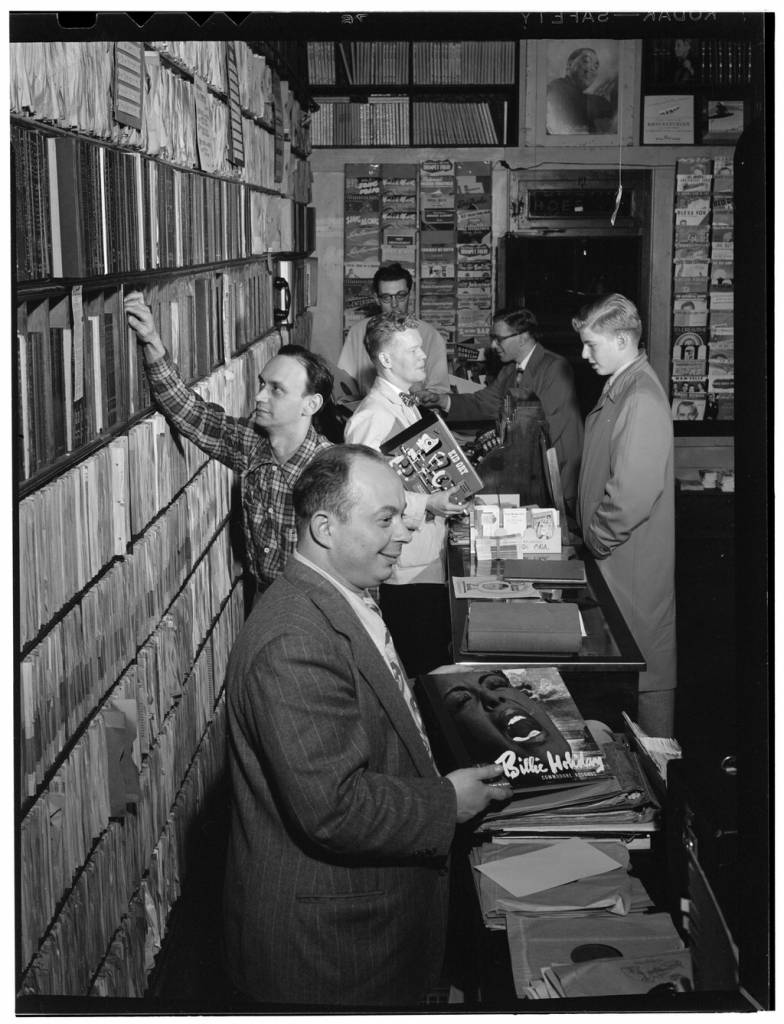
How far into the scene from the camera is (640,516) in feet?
12.7

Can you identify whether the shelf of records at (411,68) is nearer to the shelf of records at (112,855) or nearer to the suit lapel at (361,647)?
the shelf of records at (112,855)

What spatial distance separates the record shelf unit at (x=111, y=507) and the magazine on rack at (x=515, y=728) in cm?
74

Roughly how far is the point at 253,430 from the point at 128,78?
143 centimetres

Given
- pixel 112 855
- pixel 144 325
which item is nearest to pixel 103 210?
pixel 144 325

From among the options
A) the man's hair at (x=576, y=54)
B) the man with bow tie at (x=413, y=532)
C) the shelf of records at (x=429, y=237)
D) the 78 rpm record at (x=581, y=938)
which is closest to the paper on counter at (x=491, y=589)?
the man with bow tie at (x=413, y=532)

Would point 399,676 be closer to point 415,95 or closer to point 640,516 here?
point 640,516

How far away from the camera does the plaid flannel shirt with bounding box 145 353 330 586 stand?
3570 mm

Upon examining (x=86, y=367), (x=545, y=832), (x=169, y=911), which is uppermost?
(x=86, y=367)

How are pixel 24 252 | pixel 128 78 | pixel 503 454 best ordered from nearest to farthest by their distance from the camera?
pixel 24 252
pixel 128 78
pixel 503 454

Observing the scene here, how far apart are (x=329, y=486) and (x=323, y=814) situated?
60 centimetres

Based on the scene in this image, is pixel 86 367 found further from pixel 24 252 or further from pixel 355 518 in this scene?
pixel 355 518

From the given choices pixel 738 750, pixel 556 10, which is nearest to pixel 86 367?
pixel 556 10

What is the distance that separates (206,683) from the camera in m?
3.68

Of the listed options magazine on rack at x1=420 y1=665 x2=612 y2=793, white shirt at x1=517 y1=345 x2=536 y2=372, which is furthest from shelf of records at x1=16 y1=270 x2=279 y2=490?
white shirt at x1=517 y1=345 x2=536 y2=372
